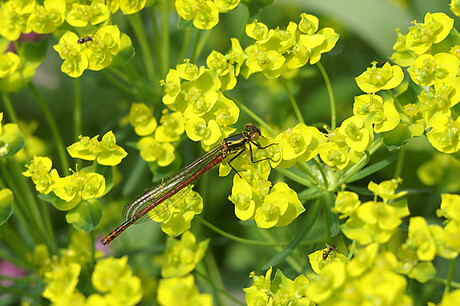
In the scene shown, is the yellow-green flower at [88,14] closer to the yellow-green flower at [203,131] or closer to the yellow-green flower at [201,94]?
the yellow-green flower at [201,94]

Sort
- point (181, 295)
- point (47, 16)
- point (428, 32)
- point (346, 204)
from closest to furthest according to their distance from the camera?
point (181, 295) < point (346, 204) < point (428, 32) < point (47, 16)

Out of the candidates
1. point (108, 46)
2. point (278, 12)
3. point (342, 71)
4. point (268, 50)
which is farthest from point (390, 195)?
point (278, 12)

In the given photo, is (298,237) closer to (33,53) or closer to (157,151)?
(157,151)

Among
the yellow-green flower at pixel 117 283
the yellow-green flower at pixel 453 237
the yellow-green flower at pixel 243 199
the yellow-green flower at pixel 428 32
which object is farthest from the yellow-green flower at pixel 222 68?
the yellow-green flower at pixel 453 237

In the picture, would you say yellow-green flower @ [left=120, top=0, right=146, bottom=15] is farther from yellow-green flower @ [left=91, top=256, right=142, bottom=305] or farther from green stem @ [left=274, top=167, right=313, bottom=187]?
yellow-green flower @ [left=91, top=256, right=142, bottom=305]

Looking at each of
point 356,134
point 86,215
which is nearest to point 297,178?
point 356,134

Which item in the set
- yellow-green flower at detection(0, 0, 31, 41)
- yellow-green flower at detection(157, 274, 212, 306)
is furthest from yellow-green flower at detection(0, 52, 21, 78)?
yellow-green flower at detection(157, 274, 212, 306)
